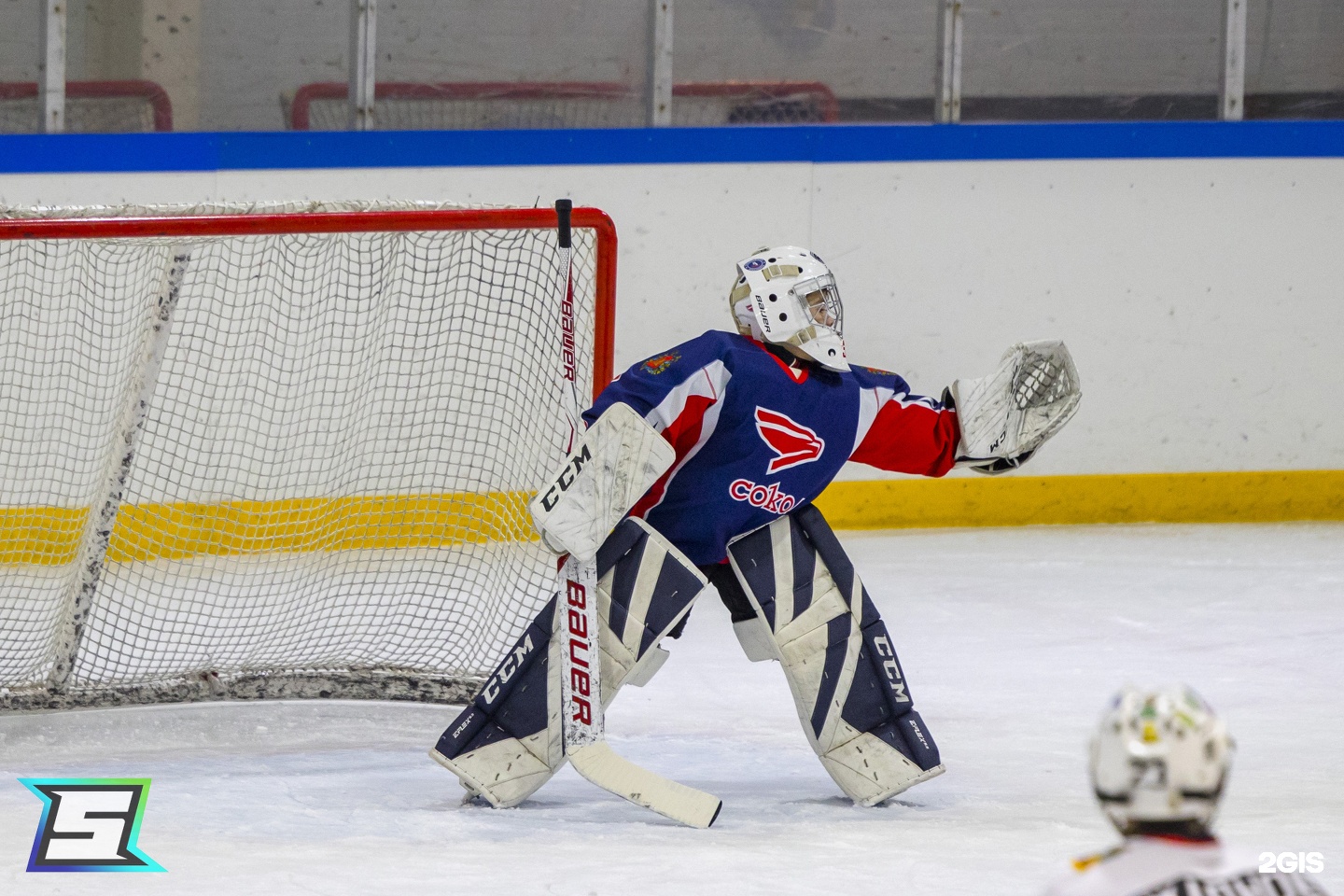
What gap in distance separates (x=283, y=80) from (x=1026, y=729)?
9.67 feet

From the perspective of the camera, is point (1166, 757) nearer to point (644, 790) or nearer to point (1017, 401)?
point (644, 790)

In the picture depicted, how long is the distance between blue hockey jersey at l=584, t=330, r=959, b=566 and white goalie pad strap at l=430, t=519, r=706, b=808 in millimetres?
75

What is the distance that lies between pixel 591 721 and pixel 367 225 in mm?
982

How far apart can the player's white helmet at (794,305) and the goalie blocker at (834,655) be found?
0.28 metres

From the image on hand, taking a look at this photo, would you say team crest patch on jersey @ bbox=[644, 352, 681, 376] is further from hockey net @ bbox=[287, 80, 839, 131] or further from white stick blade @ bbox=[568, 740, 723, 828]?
hockey net @ bbox=[287, 80, 839, 131]

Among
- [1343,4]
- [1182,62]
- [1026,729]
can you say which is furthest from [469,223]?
[1343,4]

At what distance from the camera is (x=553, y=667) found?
2914 mm

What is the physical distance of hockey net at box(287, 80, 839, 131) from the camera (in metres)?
5.36

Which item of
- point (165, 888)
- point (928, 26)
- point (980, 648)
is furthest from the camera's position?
point (928, 26)

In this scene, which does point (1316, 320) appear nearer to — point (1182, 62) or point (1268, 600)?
point (1182, 62)

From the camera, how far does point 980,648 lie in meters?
4.35

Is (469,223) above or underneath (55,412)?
above

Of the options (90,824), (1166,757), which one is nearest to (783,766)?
(90,824)

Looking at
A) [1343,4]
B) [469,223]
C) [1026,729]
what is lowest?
[1026,729]
